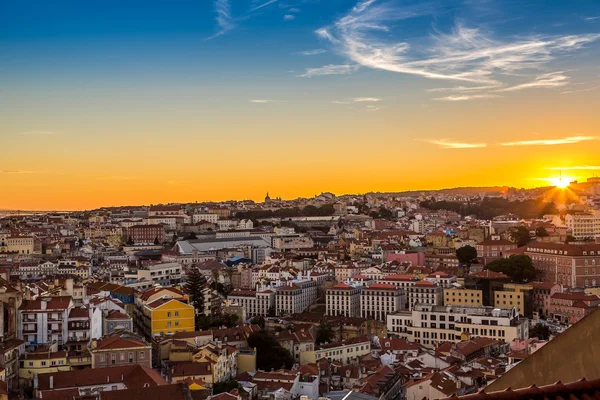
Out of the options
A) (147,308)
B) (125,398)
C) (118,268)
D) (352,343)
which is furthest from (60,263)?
(125,398)

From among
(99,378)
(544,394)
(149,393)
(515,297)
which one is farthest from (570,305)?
(544,394)

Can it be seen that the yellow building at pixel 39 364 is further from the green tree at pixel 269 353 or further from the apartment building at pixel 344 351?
the apartment building at pixel 344 351

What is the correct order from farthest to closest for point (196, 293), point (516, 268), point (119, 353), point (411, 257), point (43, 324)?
point (411, 257), point (516, 268), point (196, 293), point (43, 324), point (119, 353)

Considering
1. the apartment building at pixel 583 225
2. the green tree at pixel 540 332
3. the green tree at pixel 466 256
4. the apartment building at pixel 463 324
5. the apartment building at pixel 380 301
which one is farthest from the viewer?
the apartment building at pixel 583 225

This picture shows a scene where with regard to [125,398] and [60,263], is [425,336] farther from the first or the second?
[60,263]

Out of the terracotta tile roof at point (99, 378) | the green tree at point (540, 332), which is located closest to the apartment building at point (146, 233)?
the green tree at point (540, 332)

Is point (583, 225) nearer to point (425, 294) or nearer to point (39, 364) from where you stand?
point (425, 294)
